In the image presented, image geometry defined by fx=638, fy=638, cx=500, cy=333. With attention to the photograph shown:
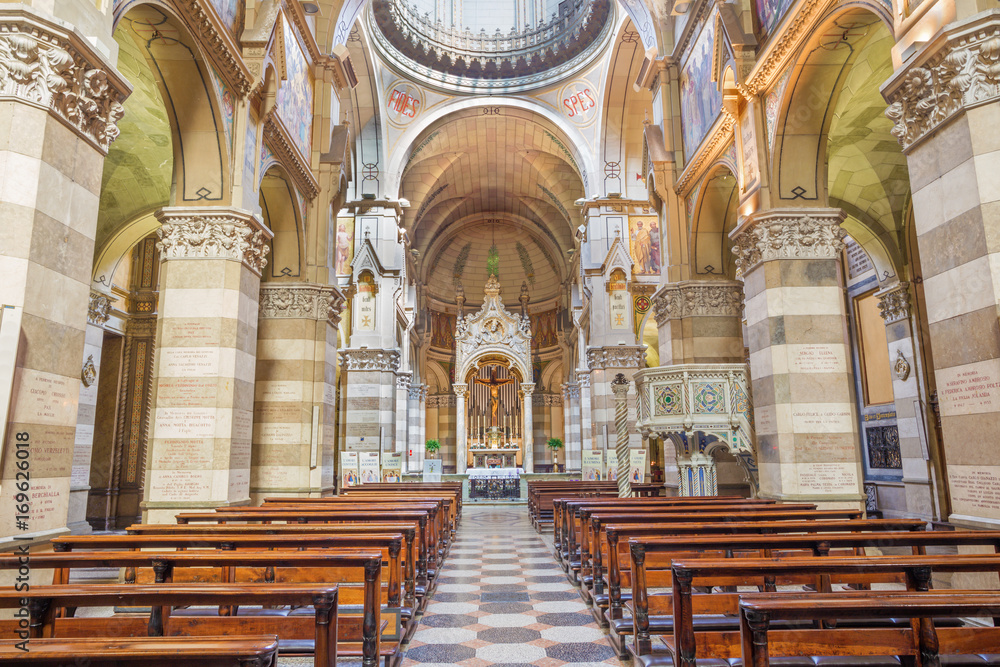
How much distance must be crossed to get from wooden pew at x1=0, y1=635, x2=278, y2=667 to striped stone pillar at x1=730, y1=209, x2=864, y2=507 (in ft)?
24.1

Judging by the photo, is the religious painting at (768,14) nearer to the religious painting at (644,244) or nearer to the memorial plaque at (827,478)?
the memorial plaque at (827,478)

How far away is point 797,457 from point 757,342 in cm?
161

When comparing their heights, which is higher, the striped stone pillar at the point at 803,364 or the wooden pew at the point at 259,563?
the striped stone pillar at the point at 803,364

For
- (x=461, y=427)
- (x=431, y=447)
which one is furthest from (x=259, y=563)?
(x=431, y=447)

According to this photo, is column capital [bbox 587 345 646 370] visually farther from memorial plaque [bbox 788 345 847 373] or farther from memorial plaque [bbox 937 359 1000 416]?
memorial plaque [bbox 937 359 1000 416]

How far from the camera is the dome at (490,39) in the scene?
19703 mm

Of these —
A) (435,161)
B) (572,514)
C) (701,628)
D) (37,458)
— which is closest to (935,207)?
(701,628)

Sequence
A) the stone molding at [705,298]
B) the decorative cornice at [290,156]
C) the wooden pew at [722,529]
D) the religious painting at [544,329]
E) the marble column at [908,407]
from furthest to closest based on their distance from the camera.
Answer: the religious painting at [544,329] < the marble column at [908,407] < the stone molding at [705,298] < the decorative cornice at [290,156] < the wooden pew at [722,529]

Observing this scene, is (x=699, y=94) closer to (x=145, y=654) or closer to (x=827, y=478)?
(x=827, y=478)

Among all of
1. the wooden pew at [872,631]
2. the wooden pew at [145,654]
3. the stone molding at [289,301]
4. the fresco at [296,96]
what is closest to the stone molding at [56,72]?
the wooden pew at [145,654]

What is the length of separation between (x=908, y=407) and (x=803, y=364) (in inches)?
241

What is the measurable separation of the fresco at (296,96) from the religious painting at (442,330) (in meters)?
19.6

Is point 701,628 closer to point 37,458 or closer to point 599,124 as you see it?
point 37,458

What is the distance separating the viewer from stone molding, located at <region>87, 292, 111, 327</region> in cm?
1205
